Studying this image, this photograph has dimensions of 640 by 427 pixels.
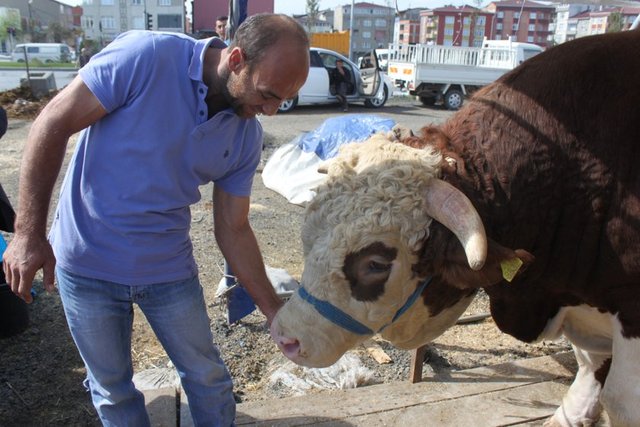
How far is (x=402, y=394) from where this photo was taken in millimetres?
3143

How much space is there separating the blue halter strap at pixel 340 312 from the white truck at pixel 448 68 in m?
16.3

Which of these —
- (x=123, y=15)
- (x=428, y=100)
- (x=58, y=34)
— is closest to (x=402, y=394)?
(x=428, y=100)

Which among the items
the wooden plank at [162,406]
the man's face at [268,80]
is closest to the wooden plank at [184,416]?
the wooden plank at [162,406]

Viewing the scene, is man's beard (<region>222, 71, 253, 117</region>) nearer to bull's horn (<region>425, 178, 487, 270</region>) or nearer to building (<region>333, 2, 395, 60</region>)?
bull's horn (<region>425, 178, 487, 270</region>)

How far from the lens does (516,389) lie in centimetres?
324

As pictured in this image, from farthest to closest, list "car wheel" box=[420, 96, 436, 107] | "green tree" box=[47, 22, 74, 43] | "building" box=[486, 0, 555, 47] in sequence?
"building" box=[486, 0, 555, 47], "green tree" box=[47, 22, 74, 43], "car wheel" box=[420, 96, 436, 107]

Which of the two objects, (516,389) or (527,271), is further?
(516,389)

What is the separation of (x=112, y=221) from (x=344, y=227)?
83cm

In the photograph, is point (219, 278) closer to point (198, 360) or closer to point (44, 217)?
point (198, 360)

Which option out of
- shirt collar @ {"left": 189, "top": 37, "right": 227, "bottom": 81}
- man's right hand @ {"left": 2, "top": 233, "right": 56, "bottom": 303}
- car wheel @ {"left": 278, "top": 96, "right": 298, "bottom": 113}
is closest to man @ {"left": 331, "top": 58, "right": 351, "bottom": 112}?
car wheel @ {"left": 278, "top": 96, "right": 298, "bottom": 113}

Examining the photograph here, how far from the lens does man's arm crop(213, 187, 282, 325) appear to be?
8.28 feet

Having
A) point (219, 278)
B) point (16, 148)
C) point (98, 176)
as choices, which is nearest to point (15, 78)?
point (16, 148)

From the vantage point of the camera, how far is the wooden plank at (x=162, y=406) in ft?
9.47

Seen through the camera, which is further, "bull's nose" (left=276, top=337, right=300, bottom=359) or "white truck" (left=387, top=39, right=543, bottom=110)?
"white truck" (left=387, top=39, right=543, bottom=110)
